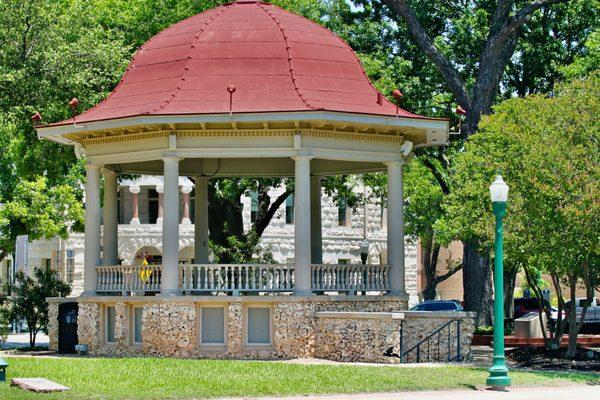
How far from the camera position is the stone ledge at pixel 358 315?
3288cm

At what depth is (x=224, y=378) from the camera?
2758cm

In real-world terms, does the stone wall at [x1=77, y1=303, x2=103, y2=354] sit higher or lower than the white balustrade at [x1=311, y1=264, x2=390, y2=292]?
lower

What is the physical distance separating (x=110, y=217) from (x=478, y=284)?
1388 cm

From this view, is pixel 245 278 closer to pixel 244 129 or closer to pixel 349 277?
pixel 349 277

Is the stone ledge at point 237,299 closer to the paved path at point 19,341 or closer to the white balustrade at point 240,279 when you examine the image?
the white balustrade at point 240,279

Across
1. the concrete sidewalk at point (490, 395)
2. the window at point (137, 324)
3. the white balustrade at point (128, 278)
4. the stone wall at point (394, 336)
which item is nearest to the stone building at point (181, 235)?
the white balustrade at point (128, 278)

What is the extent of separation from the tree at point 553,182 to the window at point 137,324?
899 cm

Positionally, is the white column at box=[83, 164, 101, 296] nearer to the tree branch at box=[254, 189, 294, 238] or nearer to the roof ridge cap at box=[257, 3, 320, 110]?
the roof ridge cap at box=[257, 3, 320, 110]

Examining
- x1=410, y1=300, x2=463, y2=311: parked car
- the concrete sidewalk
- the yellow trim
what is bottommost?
the concrete sidewalk

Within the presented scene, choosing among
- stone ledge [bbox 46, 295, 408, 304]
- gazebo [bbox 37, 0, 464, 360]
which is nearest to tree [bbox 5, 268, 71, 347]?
gazebo [bbox 37, 0, 464, 360]

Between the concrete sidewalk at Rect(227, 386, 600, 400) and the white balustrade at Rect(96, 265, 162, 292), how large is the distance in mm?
11150

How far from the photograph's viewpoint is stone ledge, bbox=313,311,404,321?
3288 cm

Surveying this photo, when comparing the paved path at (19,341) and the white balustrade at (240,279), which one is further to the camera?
the paved path at (19,341)

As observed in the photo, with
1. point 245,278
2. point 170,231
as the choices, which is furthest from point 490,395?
point 170,231
